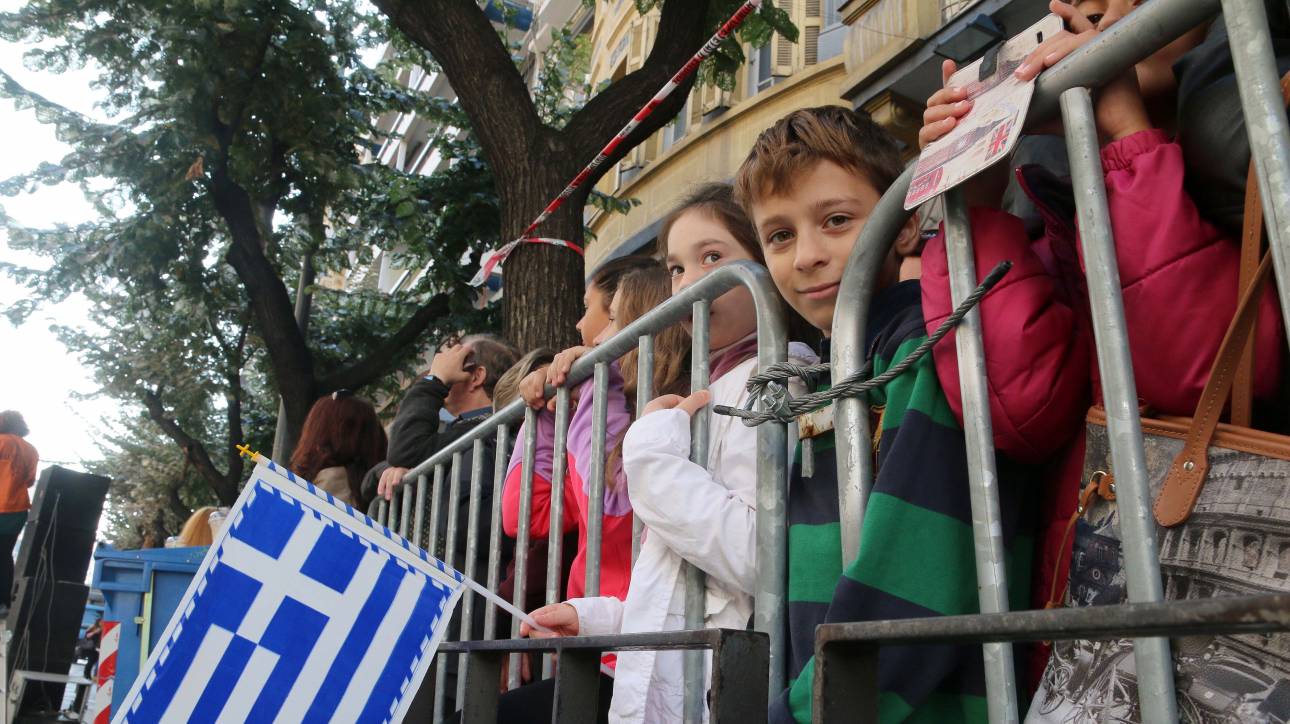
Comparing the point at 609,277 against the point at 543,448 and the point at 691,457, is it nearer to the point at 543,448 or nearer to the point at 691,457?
the point at 543,448

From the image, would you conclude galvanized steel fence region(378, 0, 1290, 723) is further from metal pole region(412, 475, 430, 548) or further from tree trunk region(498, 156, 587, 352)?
tree trunk region(498, 156, 587, 352)

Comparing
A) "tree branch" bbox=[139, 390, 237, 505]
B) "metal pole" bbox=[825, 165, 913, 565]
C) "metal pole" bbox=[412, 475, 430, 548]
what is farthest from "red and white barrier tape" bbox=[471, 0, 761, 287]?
"tree branch" bbox=[139, 390, 237, 505]

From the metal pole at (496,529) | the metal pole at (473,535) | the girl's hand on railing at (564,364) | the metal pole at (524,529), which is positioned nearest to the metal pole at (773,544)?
the girl's hand on railing at (564,364)

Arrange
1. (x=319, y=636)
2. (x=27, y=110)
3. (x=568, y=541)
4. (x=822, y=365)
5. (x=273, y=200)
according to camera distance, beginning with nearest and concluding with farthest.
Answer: (x=822, y=365) → (x=319, y=636) → (x=568, y=541) → (x=27, y=110) → (x=273, y=200)

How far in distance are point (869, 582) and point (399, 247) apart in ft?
31.7

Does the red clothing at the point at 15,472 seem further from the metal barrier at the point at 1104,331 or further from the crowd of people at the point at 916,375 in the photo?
Answer: the metal barrier at the point at 1104,331

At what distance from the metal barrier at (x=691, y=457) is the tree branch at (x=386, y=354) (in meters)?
6.45

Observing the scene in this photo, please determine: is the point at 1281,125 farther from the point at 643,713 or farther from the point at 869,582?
the point at 643,713

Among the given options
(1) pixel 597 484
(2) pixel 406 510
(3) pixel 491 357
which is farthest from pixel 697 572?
(3) pixel 491 357

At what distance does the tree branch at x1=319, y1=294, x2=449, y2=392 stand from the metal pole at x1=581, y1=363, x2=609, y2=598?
7.47m

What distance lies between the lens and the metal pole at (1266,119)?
3.09ft

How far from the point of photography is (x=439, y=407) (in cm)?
461

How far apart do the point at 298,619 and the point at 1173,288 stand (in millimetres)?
1479

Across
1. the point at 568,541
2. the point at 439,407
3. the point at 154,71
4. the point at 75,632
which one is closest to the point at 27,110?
the point at 154,71
